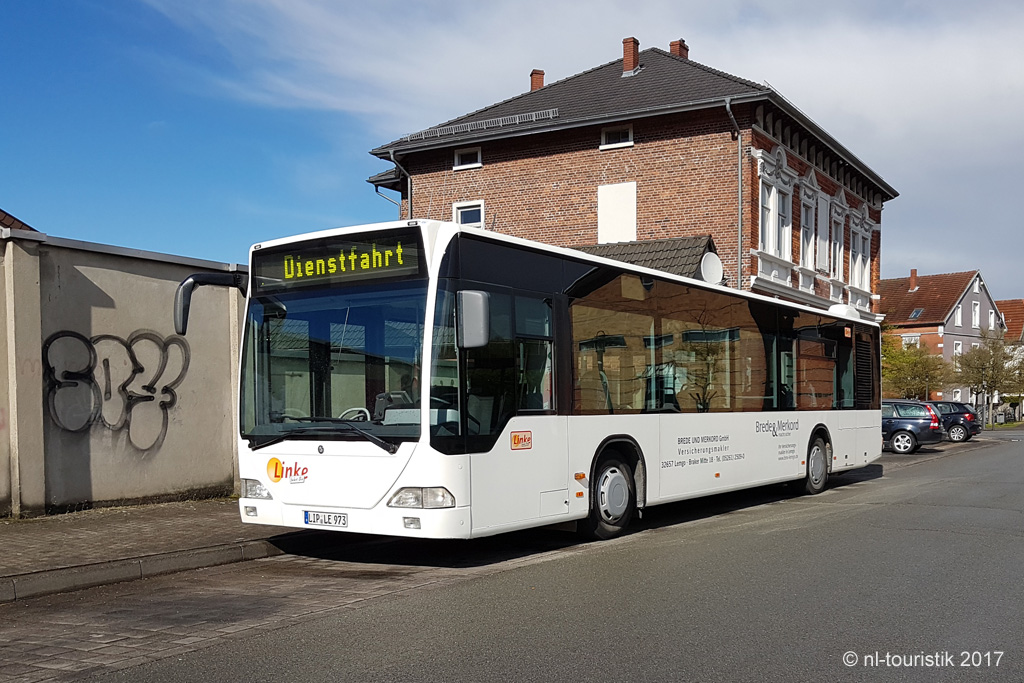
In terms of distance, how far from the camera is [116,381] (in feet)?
39.2

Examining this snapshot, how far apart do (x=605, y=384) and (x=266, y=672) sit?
570 centimetres

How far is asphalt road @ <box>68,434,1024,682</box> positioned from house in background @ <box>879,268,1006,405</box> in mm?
62689

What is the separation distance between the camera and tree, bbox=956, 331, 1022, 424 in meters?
54.4

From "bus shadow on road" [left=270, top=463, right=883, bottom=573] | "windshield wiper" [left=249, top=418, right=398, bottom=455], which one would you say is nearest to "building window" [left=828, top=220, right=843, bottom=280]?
"bus shadow on road" [left=270, top=463, right=883, bottom=573]

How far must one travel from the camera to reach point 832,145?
31484 millimetres

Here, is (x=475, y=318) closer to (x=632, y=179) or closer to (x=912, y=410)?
(x=632, y=179)

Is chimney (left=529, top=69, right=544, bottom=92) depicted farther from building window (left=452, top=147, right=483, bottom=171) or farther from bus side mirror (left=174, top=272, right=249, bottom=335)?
bus side mirror (left=174, top=272, right=249, bottom=335)

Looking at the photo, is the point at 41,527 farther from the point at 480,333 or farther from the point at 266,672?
the point at 266,672

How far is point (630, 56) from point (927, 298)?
4994cm

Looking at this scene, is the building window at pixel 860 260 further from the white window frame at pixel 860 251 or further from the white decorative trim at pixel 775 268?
the white decorative trim at pixel 775 268

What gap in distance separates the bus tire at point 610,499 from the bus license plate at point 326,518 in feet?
8.96

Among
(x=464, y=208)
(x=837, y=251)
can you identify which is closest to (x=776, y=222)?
(x=837, y=251)

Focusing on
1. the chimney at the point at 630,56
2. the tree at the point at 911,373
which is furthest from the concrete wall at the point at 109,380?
the tree at the point at 911,373

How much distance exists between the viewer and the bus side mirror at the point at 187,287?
8721 millimetres
